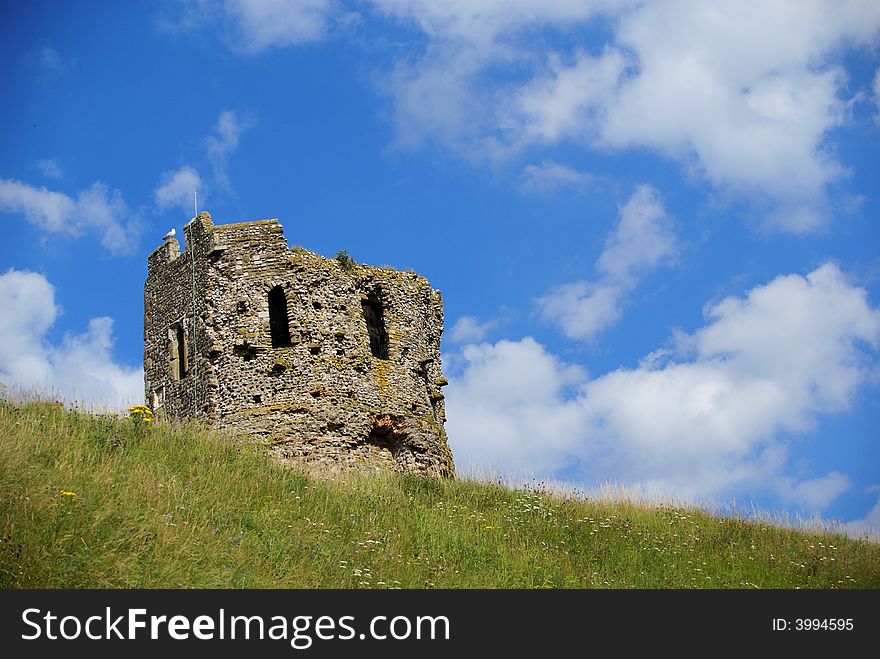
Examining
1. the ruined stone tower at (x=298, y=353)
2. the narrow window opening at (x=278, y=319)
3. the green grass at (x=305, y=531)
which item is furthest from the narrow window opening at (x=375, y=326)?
the green grass at (x=305, y=531)

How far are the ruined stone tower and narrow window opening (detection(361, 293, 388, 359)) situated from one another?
3 cm

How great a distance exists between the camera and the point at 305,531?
16.4m

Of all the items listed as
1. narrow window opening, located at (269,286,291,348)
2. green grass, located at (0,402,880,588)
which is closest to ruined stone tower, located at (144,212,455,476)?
narrow window opening, located at (269,286,291,348)

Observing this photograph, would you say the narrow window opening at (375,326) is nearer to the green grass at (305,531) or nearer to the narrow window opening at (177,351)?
the green grass at (305,531)

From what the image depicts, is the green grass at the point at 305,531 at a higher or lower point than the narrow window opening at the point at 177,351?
lower

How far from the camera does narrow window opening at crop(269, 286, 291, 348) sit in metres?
24.8

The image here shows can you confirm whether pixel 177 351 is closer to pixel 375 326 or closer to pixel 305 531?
pixel 375 326

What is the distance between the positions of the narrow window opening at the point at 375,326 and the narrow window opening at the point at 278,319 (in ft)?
6.77

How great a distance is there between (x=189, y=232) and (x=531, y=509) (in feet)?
38.0

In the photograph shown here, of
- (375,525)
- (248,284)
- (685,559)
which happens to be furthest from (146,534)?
(248,284)

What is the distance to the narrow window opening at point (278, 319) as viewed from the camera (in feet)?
81.5

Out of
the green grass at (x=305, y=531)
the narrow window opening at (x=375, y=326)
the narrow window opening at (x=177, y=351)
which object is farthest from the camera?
the narrow window opening at (x=177, y=351)

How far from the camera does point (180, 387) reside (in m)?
25.6

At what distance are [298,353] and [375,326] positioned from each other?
8.39ft
